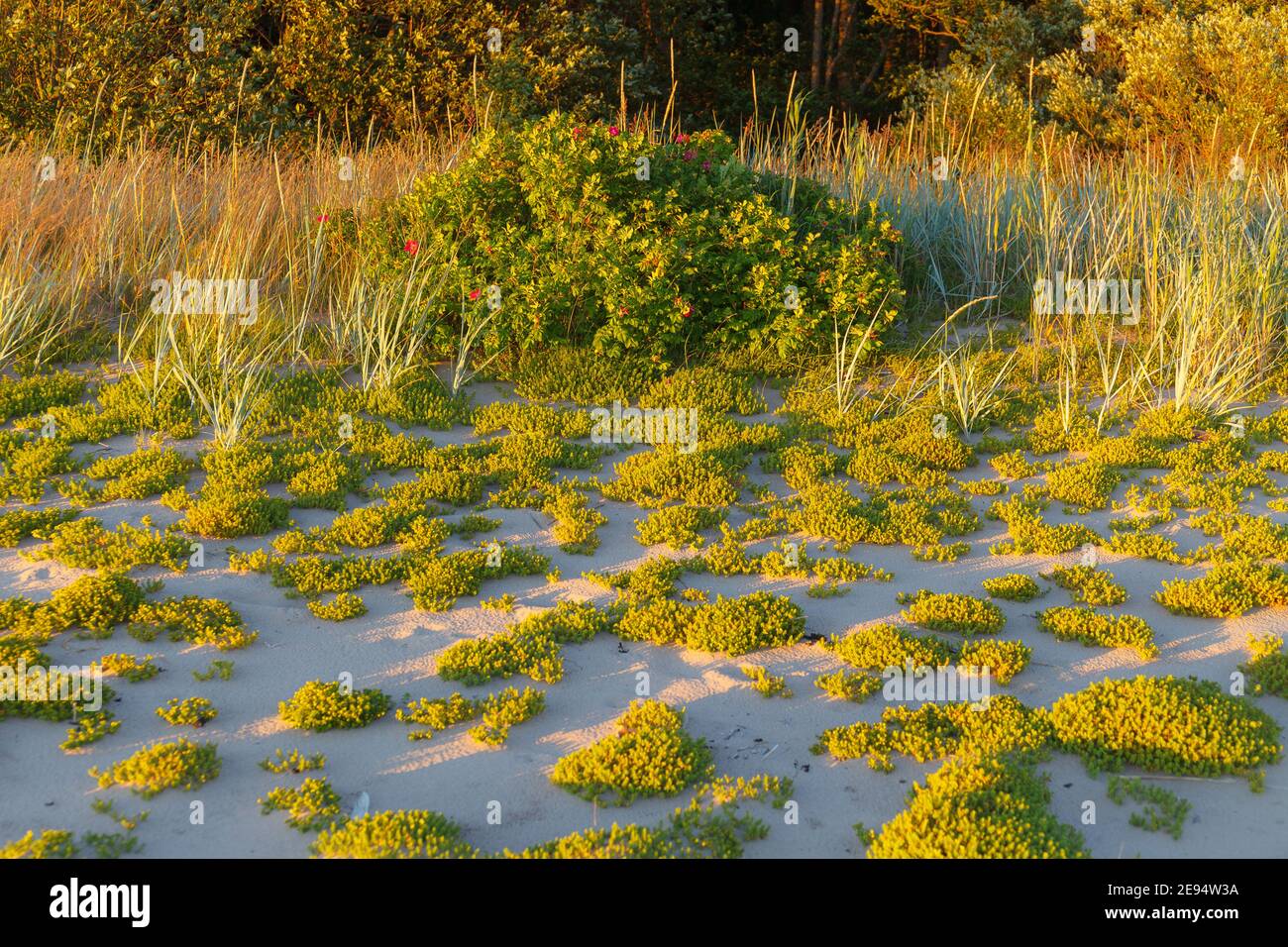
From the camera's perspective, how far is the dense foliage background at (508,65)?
1415cm

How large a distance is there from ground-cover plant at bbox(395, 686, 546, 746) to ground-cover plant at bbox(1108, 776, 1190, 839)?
234 cm

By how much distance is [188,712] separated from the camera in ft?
15.8

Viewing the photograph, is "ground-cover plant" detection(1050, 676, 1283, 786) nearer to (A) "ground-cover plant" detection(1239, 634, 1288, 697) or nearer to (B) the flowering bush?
(A) "ground-cover plant" detection(1239, 634, 1288, 697)

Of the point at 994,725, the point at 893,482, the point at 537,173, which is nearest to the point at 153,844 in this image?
the point at 994,725

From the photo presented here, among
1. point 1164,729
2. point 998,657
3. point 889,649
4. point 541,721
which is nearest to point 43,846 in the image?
point 541,721

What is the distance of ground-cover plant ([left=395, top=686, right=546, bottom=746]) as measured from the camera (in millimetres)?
4805

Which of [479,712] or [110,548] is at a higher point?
[110,548]

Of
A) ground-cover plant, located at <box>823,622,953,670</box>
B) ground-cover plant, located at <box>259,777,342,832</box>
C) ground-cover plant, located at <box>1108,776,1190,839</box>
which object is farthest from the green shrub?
ground-cover plant, located at <box>1108,776,1190,839</box>

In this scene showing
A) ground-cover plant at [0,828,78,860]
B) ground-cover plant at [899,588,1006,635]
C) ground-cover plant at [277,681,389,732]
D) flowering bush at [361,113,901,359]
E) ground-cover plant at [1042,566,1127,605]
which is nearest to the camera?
ground-cover plant at [0,828,78,860]

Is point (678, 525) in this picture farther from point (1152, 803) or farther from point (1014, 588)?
point (1152, 803)

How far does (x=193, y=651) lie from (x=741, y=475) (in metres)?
3.45

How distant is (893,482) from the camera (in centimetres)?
745

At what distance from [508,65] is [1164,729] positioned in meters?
13.6

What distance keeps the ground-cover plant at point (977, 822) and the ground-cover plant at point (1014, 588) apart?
5.30 ft
